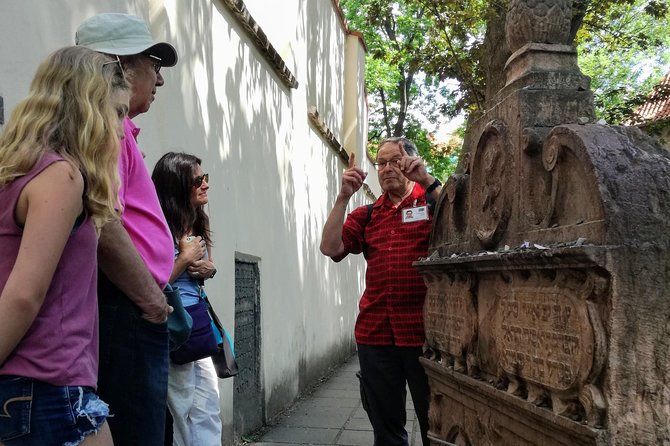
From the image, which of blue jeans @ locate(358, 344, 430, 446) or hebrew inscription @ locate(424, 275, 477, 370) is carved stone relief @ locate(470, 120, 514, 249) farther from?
blue jeans @ locate(358, 344, 430, 446)

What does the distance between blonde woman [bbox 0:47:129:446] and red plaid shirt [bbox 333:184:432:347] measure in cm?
223

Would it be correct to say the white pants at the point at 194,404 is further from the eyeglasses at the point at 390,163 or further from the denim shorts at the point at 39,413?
the eyeglasses at the point at 390,163

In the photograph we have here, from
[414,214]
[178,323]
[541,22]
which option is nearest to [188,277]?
[178,323]

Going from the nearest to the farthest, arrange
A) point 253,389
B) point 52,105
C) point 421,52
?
point 52,105
point 253,389
point 421,52

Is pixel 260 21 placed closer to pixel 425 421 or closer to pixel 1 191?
pixel 425 421

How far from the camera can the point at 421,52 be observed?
38.5 ft

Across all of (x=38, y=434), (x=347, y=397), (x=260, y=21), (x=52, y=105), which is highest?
(x=260, y=21)

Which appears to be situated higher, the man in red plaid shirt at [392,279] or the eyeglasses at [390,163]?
the eyeglasses at [390,163]

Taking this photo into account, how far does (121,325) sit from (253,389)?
3880mm

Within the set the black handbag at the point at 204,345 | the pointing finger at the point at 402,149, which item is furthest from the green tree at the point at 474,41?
the black handbag at the point at 204,345

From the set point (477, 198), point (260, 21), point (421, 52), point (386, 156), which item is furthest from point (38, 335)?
point (421, 52)

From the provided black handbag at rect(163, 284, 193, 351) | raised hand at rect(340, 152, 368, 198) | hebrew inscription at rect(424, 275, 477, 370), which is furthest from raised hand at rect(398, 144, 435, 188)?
black handbag at rect(163, 284, 193, 351)

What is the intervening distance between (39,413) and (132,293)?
0.48 metres

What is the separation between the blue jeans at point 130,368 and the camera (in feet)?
6.60
